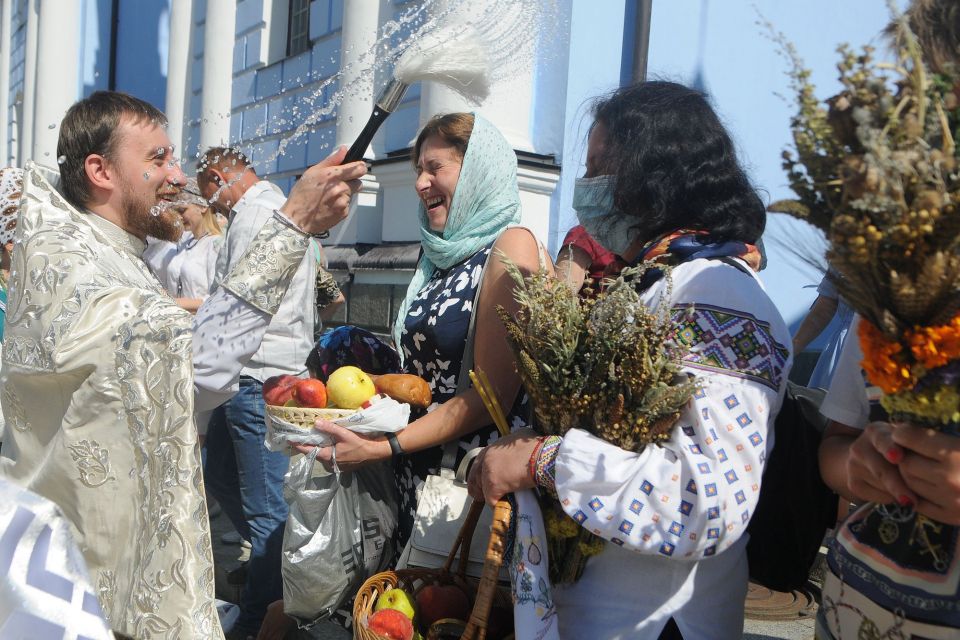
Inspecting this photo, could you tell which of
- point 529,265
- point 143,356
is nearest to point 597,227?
point 529,265

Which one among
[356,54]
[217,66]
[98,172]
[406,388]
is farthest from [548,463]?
[217,66]

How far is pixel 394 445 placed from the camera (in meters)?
2.30

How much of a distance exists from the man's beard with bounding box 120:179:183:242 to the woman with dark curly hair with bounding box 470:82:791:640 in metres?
1.22

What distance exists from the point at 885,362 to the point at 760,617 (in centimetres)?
308

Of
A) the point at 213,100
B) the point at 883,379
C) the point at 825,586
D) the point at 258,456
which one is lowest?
the point at 258,456

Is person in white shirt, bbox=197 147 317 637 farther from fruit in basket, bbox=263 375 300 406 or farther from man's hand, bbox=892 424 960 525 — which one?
man's hand, bbox=892 424 960 525

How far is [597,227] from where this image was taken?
6.60 ft

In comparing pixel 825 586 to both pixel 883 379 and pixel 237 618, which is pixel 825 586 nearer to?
pixel 883 379

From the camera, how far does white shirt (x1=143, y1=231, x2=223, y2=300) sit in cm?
457

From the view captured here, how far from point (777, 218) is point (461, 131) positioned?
1.41 metres

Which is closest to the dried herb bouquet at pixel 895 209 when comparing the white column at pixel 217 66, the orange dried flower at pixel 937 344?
the orange dried flower at pixel 937 344

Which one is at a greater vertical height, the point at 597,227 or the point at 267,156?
the point at 267,156

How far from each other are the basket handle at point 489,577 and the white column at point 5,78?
52.8ft

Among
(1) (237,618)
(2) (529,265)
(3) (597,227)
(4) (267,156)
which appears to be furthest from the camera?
(4) (267,156)
